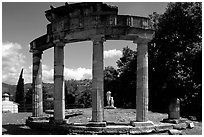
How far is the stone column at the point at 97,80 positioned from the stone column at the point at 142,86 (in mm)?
2317

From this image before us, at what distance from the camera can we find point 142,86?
16.9 meters

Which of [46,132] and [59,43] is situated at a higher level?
[59,43]

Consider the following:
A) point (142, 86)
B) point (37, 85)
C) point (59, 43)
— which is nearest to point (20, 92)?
point (37, 85)

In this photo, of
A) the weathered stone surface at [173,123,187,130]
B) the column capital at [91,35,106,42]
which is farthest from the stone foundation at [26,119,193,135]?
the column capital at [91,35,106,42]

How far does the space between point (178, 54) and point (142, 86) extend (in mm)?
16638

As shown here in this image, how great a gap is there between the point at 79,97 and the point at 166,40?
36291mm

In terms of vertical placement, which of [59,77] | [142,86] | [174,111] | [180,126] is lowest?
[180,126]

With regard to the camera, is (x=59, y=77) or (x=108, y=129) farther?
(x=59, y=77)

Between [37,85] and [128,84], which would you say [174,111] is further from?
[128,84]

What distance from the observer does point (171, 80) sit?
106 ft

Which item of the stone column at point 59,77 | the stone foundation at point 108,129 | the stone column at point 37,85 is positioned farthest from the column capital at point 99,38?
the stone column at point 37,85

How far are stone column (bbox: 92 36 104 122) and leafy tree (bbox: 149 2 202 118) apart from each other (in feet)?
55.4

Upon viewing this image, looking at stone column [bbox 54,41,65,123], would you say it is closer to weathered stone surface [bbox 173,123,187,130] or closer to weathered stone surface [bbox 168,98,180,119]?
weathered stone surface [bbox 173,123,187,130]

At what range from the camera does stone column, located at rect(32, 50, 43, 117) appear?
20.6m
